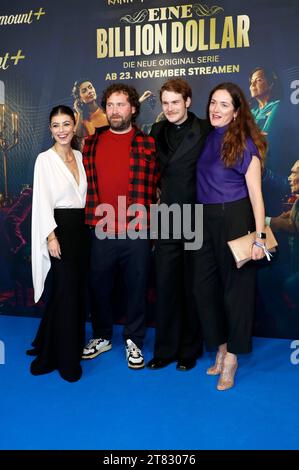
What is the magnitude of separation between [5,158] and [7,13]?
1.12m

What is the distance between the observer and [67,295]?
263 centimetres

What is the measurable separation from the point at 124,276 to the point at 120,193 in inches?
21.2

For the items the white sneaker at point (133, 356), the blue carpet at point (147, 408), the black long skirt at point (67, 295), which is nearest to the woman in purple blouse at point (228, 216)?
the blue carpet at point (147, 408)

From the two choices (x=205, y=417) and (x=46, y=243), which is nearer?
(x=205, y=417)

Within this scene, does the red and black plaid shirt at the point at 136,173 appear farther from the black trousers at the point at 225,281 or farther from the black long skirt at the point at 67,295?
the black trousers at the point at 225,281

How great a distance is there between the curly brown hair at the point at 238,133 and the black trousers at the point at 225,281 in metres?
0.25

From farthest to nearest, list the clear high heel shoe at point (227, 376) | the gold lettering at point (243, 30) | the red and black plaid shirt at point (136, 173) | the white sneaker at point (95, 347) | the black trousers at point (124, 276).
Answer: the gold lettering at point (243, 30) → the white sneaker at point (95, 347) → the black trousers at point (124, 276) → the red and black plaid shirt at point (136, 173) → the clear high heel shoe at point (227, 376)

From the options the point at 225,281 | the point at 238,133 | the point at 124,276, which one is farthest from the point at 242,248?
the point at 124,276

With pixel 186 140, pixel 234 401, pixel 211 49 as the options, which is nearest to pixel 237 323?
pixel 234 401

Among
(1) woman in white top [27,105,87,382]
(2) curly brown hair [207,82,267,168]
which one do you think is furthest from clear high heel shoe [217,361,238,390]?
(2) curly brown hair [207,82,267,168]

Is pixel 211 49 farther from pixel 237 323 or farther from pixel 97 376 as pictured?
pixel 97 376

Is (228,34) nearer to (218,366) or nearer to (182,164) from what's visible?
(182,164)

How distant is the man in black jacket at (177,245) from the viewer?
261 cm

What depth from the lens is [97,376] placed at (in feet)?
8.86
